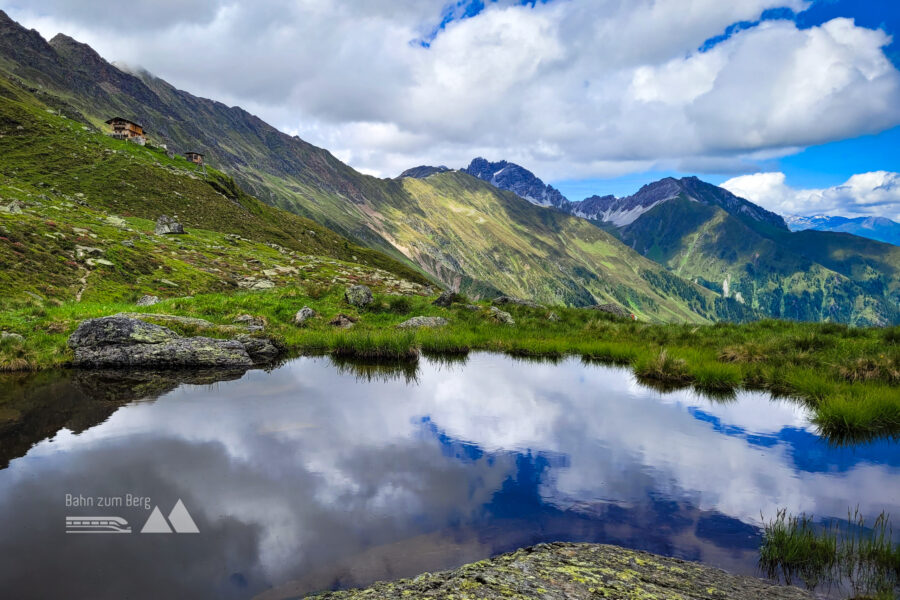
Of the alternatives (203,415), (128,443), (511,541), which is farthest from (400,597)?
(203,415)

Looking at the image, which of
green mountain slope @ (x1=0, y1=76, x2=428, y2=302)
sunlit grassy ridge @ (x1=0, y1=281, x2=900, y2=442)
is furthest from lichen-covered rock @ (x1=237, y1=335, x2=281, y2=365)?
green mountain slope @ (x1=0, y1=76, x2=428, y2=302)

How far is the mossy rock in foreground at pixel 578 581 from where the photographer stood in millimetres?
5266

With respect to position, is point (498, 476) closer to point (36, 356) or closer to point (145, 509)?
point (145, 509)

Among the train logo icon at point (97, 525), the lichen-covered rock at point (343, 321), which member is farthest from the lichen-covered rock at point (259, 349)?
the train logo icon at point (97, 525)

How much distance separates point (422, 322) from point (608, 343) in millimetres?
11290

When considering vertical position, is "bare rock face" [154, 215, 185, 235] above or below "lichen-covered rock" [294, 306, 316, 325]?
above

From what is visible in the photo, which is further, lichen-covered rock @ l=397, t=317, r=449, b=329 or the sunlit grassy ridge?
lichen-covered rock @ l=397, t=317, r=449, b=329

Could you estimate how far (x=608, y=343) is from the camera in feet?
78.2

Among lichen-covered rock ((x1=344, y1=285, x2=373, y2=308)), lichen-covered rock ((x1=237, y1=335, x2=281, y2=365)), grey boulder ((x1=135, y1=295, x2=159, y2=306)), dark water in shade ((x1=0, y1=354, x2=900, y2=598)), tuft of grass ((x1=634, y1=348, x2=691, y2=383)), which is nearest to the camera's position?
dark water in shade ((x1=0, y1=354, x2=900, y2=598))

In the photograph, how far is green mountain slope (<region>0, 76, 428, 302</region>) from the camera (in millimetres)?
29344

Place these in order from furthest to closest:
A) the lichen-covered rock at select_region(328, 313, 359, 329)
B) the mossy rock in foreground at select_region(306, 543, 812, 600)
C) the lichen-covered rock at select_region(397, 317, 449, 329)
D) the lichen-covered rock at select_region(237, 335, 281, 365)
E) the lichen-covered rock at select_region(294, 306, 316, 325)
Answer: the lichen-covered rock at select_region(397, 317, 449, 329), the lichen-covered rock at select_region(328, 313, 359, 329), the lichen-covered rock at select_region(294, 306, 316, 325), the lichen-covered rock at select_region(237, 335, 281, 365), the mossy rock in foreground at select_region(306, 543, 812, 600)

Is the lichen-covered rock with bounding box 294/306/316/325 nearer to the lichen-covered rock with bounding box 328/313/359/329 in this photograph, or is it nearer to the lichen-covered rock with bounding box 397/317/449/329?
the lichen-covered rock with bounding box 328/313/359/329

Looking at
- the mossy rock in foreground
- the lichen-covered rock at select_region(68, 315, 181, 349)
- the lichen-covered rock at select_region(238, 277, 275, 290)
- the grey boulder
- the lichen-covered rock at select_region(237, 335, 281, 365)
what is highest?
the lichen-covered rock at select_region(238, 277, 275, 290)

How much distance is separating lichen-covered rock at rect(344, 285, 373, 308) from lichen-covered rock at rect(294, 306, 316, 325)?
3491 millimetres
